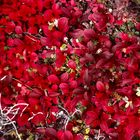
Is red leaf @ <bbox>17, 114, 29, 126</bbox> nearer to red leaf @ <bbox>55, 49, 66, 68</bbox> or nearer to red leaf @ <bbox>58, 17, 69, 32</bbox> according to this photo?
red leaf @ <bbox>55, 49, 66, 68</bbox>

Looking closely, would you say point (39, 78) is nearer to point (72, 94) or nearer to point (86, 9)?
point (72, 94)

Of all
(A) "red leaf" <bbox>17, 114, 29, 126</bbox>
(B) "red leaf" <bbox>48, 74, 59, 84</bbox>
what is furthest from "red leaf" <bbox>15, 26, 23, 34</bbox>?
(A) "red leaf" <bbox>17, 114, 29, 126</bbox>

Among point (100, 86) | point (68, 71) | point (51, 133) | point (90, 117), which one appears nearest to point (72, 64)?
point (68, 71)

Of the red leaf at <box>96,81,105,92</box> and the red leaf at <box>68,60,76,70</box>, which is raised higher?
the red leaf at <box>68,60,76,70</box>

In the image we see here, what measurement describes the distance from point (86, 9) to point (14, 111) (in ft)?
3.09

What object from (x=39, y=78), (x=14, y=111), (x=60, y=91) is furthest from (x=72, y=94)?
(x=14, y=111)

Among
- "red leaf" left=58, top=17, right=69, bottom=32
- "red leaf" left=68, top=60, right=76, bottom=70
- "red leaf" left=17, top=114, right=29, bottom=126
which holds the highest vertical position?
"red leaf" left=58, top=17, right=69, bottom=32

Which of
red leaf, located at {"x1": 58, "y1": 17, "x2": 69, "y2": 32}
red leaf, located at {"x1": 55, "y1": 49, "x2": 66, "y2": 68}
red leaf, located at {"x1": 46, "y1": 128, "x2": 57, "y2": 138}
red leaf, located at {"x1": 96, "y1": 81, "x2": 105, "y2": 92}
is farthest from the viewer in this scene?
red leaf, located at {"x1": 58, "y1": 17, "x2": 69, "y2": 32}

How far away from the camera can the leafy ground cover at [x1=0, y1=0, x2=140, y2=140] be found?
6.81 feet

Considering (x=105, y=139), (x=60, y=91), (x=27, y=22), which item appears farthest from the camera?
(x=27, y=22)

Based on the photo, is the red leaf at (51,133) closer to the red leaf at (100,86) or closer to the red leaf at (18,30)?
the red leaf at (100,86)

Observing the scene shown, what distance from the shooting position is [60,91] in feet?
7.24

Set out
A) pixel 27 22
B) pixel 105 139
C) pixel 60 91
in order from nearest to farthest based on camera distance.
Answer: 1. pixel 105 139
2. pixel 60 91
3. pixel 27 22

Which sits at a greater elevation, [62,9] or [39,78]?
[62,9]
